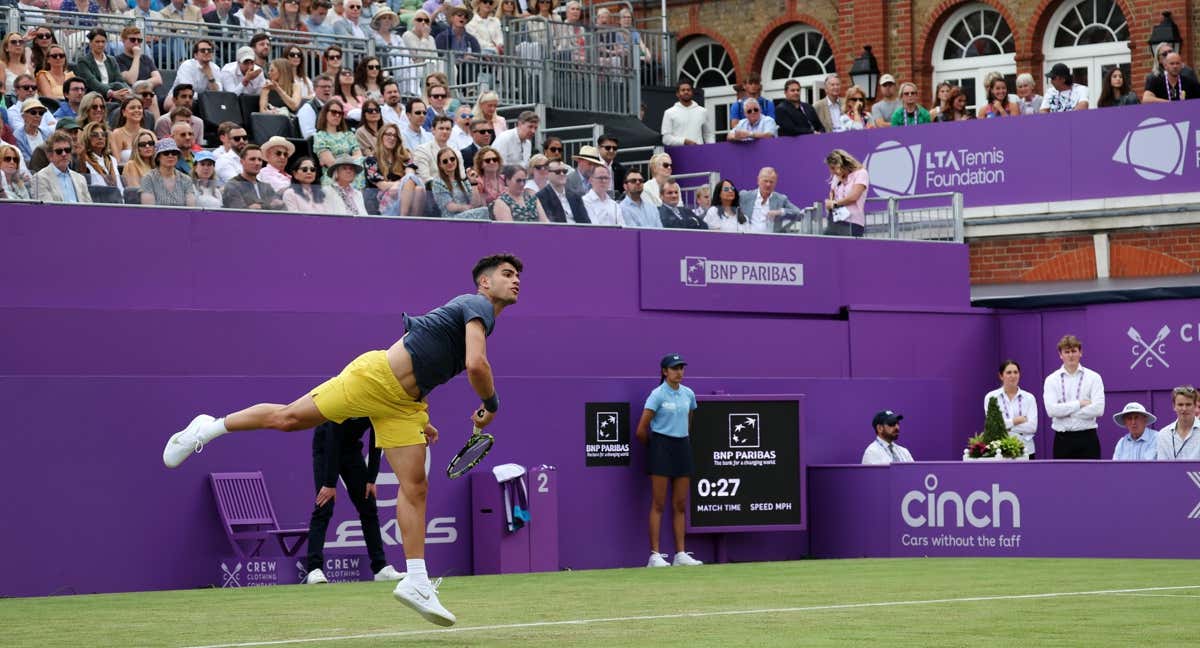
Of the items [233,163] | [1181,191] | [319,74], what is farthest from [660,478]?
[1181,191]

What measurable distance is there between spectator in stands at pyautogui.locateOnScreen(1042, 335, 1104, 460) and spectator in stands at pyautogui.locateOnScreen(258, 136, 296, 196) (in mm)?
7178

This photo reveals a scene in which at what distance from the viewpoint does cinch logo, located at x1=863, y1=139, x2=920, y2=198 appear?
24.1 metres

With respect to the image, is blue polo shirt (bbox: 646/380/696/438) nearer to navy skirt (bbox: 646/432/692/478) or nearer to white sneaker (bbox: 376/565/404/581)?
navy skirt (bbox: 646/432/692/478)

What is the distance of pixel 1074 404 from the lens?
19109 mm

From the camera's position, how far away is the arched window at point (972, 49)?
3042cm

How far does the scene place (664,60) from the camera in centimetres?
2794

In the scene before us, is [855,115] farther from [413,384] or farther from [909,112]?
[413,384]

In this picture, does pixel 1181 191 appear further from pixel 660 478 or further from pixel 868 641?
pixel 868 641

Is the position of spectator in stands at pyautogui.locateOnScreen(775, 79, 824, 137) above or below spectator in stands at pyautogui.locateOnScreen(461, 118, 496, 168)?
above

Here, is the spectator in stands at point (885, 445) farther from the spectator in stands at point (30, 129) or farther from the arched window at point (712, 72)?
the arched window at point (712, 72)

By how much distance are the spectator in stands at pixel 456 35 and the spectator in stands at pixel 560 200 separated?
523cm

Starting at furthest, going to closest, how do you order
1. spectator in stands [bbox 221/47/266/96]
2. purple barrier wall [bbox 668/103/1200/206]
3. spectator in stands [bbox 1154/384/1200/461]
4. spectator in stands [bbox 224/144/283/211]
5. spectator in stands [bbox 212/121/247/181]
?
1. purple barrier wall [bbox 668/103/1200/206]
2. spectator in stands [bbox 221/47/266/96]
3. spectator in stands [bbox 212/121/247/181]
4. spectator in stands [bbox 1154/384/1200/461]
5. spectator in stands [bbox 224/144/283/211]

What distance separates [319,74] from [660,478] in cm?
604

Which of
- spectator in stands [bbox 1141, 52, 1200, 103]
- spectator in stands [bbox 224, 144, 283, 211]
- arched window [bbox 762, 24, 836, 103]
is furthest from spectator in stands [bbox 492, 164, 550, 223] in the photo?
arched window [bbox 762, 24, 836, 103]
